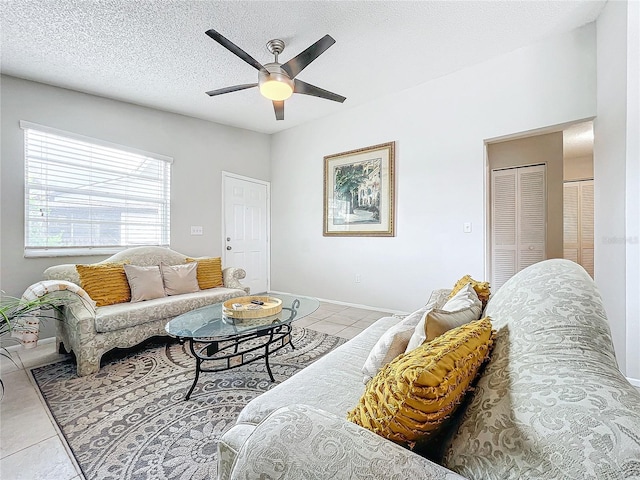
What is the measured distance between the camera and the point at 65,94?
2959mm

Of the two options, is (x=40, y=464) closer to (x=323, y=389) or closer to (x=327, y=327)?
(x=323, y=389)

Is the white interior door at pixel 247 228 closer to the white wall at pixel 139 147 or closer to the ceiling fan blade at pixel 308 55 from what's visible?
the white wall at pixel 139 147

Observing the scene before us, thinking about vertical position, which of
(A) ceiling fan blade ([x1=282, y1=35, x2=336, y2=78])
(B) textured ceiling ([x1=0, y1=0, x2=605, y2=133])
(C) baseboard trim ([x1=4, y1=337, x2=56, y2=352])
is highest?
(B) textured ceiling ([x1=0, y1=0, x2=605, y2=133])

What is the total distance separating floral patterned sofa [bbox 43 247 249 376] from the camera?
208cm

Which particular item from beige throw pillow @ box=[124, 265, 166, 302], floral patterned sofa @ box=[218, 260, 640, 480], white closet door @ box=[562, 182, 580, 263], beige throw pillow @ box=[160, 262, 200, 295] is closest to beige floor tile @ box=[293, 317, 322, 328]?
beige throw pillow @ box=[160, 262, 200, 295]

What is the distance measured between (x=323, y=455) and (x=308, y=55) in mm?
2283

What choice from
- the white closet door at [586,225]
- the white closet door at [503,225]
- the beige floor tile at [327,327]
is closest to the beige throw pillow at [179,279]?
the beige floor tile at [327,327]

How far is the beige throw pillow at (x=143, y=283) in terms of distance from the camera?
2.65 metres

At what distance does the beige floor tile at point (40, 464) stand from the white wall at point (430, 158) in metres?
3.15

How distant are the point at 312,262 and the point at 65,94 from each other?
352 cm

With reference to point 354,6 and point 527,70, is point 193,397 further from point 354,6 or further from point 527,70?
point 527,70

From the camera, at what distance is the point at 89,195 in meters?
3.11

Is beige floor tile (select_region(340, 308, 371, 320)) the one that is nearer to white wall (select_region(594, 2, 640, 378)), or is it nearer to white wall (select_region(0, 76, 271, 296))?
white wall (select_region(0, 76, 271, 296))

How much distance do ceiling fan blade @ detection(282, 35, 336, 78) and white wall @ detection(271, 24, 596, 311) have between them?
183cm
